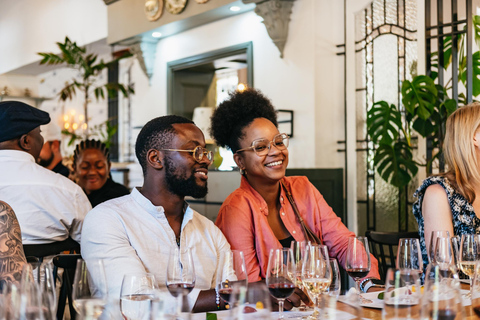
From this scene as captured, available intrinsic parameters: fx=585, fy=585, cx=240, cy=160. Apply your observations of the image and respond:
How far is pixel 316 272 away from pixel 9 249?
95 centimetres

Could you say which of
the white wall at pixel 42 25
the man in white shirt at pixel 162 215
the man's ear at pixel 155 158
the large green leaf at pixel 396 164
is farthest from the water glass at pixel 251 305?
the white wall at pixel 42 25

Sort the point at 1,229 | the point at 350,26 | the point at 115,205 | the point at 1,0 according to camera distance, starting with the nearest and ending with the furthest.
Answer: the point at 1,229
the point at 115,205
the point at 350,26
the point at 1,0

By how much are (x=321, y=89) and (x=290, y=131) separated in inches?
21.0

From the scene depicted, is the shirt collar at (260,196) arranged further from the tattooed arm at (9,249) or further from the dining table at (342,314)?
the tattooed arm at (9,249)

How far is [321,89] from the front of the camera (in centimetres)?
591

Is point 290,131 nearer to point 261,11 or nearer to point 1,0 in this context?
point 261,11

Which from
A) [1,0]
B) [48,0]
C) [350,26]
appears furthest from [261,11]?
[1,0]

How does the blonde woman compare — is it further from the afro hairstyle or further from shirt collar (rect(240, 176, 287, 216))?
the afro hairstyle

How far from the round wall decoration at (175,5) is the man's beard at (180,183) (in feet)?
17.3

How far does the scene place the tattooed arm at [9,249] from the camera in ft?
Result: 5.90

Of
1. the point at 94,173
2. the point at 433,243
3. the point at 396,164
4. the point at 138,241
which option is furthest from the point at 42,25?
the point at 433,243

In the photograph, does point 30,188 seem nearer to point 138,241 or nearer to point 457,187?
point 138,241

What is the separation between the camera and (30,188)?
2.87 meters

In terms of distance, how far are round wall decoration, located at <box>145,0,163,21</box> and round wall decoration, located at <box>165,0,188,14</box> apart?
0.48ft
